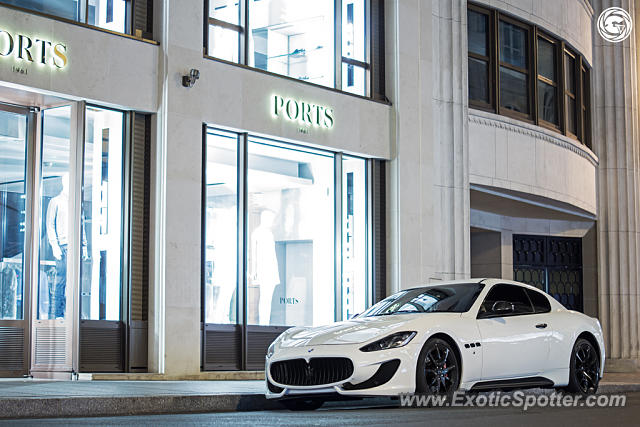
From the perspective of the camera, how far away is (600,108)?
2739 centimetres

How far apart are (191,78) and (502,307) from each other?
682cm

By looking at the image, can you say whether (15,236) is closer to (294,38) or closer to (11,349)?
(11,349)

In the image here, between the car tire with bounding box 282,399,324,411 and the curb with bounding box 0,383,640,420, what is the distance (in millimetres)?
331

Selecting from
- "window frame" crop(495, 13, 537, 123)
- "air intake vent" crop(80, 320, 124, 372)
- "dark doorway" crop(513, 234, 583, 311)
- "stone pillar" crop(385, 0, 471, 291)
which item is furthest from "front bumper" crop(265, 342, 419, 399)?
"dark doorway" crop(513, 234, 583, 311)

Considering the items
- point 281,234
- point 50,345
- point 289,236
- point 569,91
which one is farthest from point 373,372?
point 569,91

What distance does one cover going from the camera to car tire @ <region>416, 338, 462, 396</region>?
9.72 metres

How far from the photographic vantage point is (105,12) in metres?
14.7

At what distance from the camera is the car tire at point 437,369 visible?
9.72m

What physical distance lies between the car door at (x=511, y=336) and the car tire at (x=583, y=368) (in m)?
0.62

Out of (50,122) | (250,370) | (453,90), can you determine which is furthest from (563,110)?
(50,122)

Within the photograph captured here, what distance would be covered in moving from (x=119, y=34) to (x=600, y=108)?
657 inches

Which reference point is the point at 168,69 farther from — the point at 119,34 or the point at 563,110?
the point at 563,110

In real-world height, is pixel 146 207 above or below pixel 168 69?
below

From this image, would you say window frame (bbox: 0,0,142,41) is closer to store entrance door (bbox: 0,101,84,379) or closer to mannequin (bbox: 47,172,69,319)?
store entrance door (bbox: 0,101,84,379)
